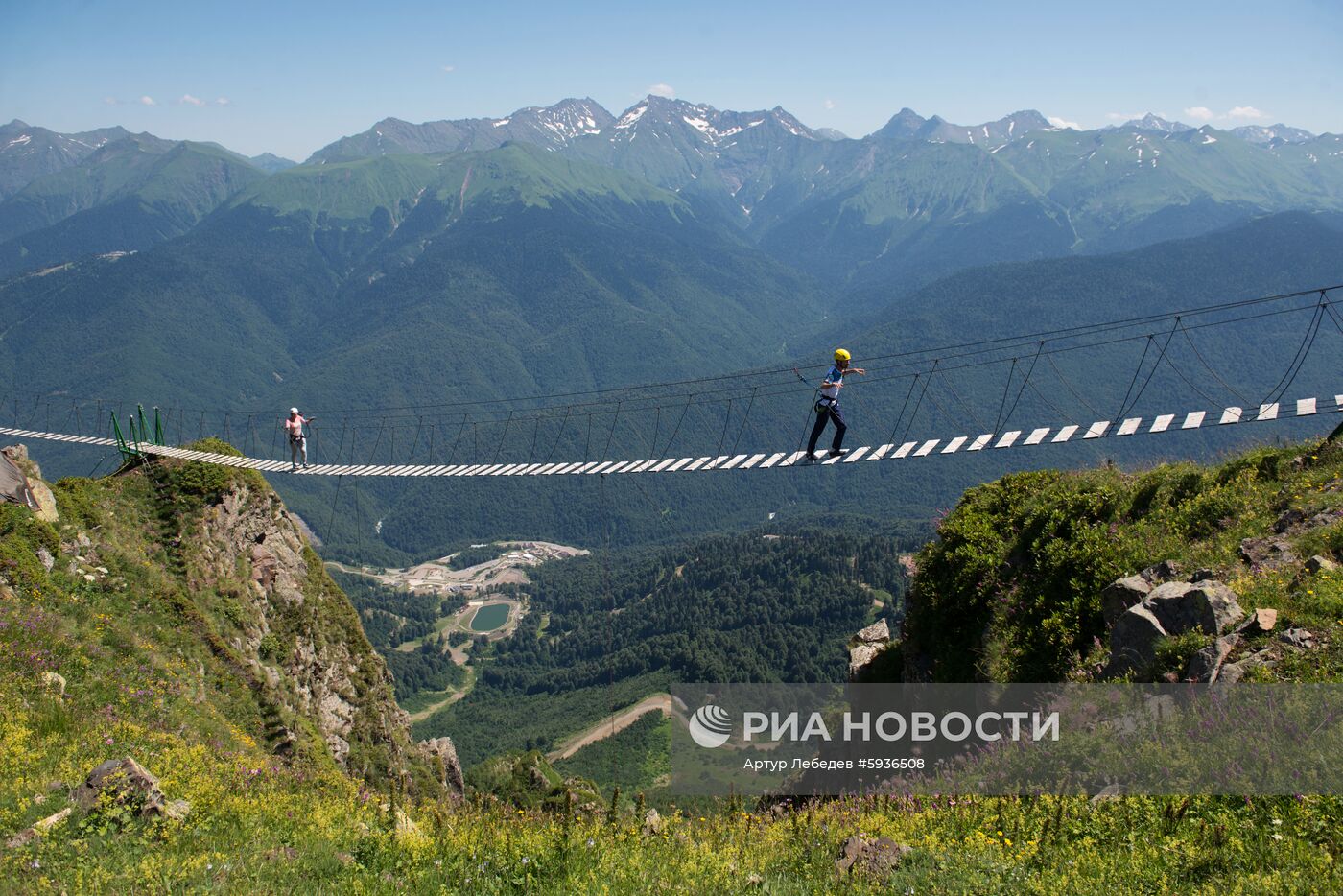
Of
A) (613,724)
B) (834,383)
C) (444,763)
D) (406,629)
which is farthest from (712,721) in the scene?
(406,629)

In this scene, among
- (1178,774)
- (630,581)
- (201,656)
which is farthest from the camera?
(630,581)

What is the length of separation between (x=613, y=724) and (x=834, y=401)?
66607 mm

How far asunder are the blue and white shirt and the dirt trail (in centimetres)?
6650

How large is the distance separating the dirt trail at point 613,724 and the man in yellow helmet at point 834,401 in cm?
6485

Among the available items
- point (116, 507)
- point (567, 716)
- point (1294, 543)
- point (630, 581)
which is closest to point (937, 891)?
point (1294, 543)

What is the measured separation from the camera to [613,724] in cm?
7800

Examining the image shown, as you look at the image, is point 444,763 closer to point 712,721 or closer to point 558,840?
point 712,721

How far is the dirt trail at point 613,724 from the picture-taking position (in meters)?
80.1

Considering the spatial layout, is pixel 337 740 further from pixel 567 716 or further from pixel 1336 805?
pixel 567 716

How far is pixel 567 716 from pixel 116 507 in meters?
76.4

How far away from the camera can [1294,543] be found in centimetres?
1130

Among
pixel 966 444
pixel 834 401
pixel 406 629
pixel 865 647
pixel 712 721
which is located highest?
pixel 834 401

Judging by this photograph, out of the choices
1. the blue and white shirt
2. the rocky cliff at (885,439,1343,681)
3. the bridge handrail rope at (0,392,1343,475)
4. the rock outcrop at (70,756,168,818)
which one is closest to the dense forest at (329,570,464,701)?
the bridge handrail rope at (0,392,1343,475)

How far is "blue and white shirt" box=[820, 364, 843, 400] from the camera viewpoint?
17062 mm
